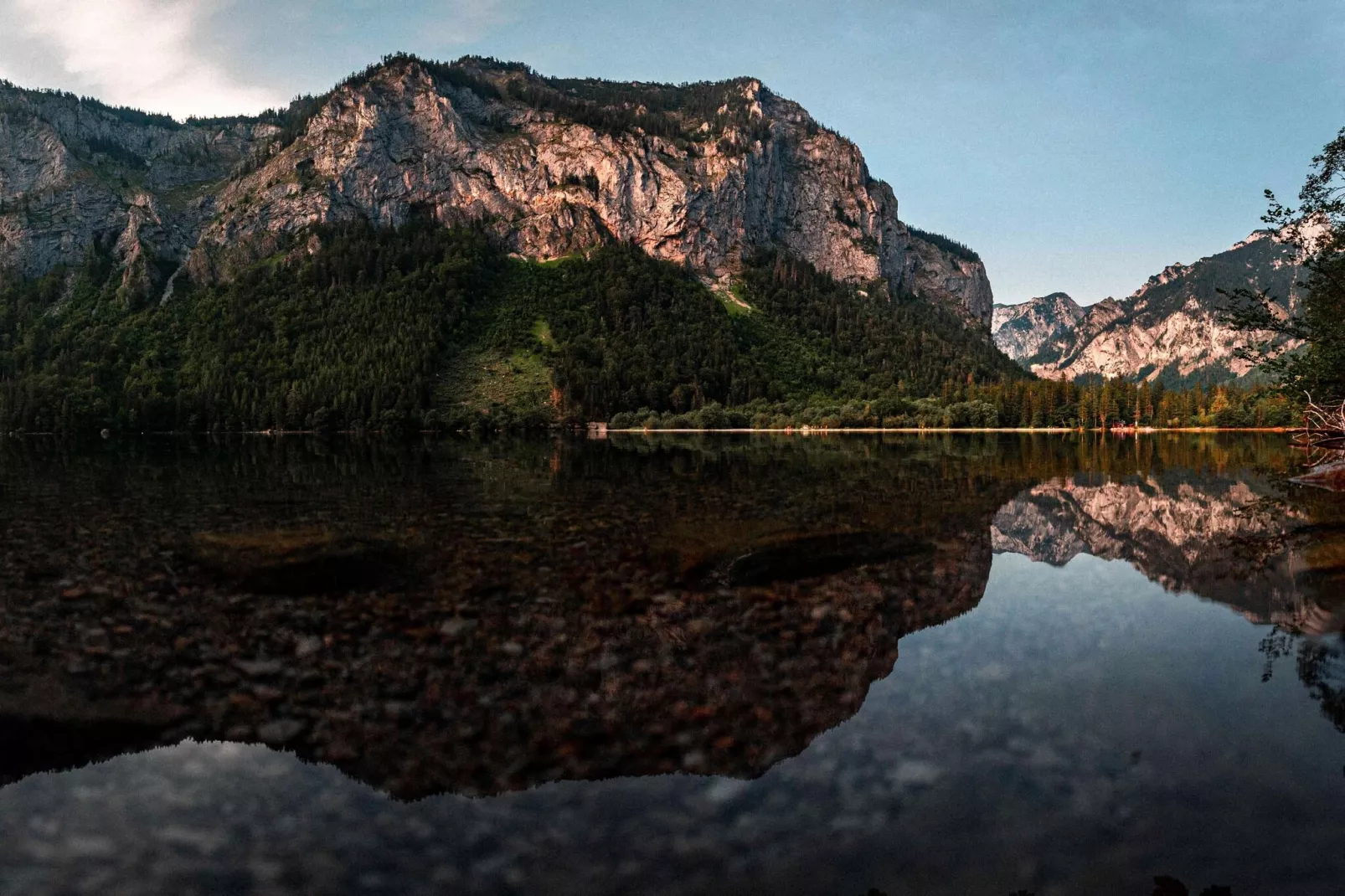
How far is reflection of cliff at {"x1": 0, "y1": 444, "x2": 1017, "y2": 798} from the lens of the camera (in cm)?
895

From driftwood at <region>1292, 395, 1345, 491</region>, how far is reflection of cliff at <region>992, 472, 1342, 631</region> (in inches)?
102

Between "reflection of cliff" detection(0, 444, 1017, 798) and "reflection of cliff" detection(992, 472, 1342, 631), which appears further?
"reflection of cliff" detection(992, 472, 1342, 631)

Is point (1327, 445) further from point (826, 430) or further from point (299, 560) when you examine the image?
point (826, 430)

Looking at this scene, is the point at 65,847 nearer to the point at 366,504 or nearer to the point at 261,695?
the point at 261,695

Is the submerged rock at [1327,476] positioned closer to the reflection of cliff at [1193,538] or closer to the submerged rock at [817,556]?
the reflection of cliff at [1193,538]

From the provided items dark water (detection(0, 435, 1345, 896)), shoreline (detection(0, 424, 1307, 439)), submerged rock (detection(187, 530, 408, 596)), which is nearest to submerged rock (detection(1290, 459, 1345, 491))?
dark water (detection(0, 435, 1345, 896))

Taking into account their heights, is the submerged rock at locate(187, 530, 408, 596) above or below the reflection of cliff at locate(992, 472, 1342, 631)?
below

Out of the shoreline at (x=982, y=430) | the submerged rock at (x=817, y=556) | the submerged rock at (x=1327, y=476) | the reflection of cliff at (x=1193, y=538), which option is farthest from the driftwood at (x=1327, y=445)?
the shoreline at (x=982, y=430)

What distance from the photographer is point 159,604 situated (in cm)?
1462

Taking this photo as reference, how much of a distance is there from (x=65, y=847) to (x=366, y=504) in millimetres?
25490

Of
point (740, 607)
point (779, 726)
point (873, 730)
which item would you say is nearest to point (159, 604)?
point (740, 607)

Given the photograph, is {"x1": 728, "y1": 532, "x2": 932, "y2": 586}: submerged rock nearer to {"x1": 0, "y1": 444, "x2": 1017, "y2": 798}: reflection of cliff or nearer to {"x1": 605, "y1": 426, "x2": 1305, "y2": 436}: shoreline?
{"x1": 0, "y1": 444, "x2": 1017, "y2": 798}: reflection of cliff

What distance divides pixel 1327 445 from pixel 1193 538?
142ft

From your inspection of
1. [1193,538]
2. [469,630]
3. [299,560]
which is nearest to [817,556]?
[469,630]
